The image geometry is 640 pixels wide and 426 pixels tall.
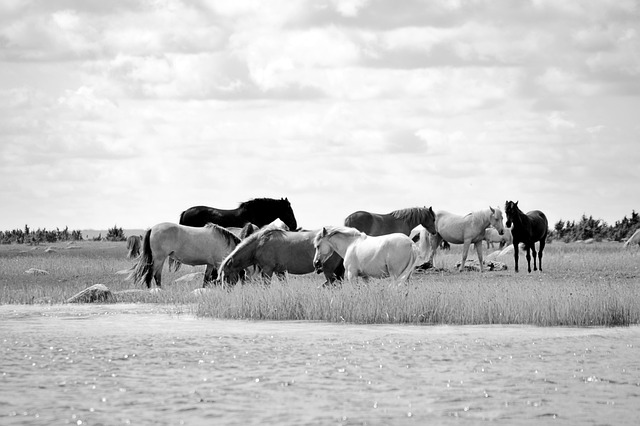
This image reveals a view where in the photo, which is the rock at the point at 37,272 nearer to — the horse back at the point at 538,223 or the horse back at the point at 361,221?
the horse back at the point at 361,221

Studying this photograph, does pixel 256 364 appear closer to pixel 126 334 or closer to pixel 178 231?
pixel 126 334

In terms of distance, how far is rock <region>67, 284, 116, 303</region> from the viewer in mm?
22391

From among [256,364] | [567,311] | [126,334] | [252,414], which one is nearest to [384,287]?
[567,311]

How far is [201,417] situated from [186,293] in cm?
1291

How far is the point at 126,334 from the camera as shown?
16391 millimetres

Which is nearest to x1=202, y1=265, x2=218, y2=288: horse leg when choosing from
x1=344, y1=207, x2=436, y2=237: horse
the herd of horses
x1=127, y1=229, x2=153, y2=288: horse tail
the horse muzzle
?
the herd of horses

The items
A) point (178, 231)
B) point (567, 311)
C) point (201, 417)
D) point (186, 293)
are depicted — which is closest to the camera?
point (201, 417)

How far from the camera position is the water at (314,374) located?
9.98 m

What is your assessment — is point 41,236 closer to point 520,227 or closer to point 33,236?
point 33,236

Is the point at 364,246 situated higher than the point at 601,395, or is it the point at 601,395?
the point at 364,246

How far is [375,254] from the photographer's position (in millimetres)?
19578

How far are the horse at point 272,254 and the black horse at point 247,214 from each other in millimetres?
5422

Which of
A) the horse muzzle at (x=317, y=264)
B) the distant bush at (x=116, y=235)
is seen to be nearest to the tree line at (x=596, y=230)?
the distant bush at (x=116, y=235)

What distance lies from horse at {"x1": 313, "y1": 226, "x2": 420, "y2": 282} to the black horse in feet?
23.3
